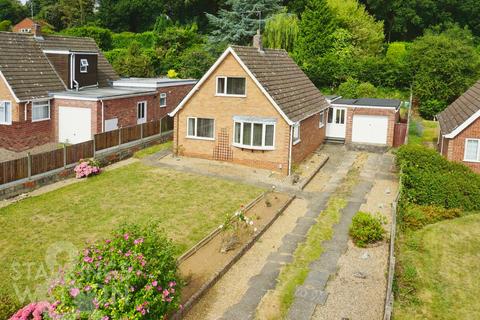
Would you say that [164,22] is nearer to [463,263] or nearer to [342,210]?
[342,210]

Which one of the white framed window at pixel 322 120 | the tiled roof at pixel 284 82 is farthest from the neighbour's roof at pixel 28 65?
the white framed window at pixel 322 120

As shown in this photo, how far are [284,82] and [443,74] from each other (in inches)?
824

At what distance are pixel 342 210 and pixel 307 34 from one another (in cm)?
3477

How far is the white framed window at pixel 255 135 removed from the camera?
28938mm

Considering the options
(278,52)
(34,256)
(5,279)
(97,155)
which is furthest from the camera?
(278,52)

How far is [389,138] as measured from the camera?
119 feet

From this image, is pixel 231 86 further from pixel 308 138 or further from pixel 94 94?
pixel 94 94

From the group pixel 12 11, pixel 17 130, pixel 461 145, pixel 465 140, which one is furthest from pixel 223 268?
pixel 12 11

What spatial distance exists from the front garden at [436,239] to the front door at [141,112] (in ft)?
62.1

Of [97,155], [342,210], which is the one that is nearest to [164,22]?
[97,155]

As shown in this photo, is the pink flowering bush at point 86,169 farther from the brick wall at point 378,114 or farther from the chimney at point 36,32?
the brick wall at point 378,114

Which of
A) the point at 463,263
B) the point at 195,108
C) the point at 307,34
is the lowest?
the point at 463,263

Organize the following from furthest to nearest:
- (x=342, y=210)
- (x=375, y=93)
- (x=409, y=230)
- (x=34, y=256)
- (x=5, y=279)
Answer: (x=375, y=93)
(x=342, y=210)
(x=409, y=230)
(x=34, y=256)
(x=5, y=279)

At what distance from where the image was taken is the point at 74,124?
33.2 m
